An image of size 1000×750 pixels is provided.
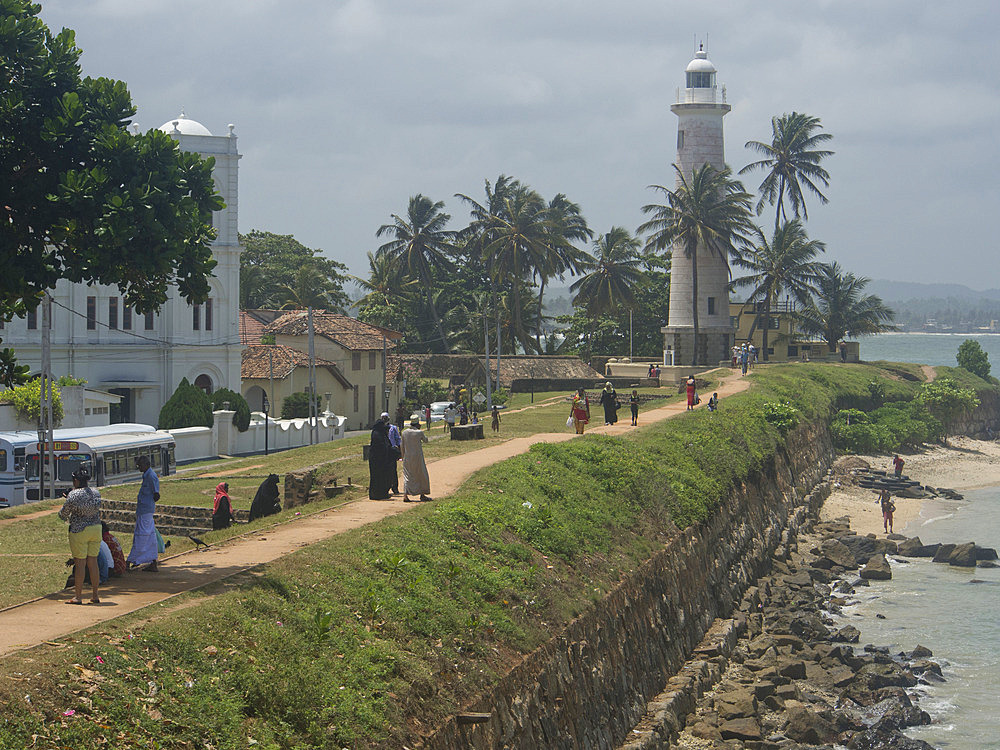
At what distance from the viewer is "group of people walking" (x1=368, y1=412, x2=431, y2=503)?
66.5 ft

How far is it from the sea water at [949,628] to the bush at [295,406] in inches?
1154

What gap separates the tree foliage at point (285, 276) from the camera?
82.6 m

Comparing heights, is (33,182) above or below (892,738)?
above

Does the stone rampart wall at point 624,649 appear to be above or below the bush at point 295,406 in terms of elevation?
below

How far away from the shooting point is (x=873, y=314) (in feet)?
255

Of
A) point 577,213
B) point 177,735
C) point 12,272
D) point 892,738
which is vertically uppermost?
point 577,213

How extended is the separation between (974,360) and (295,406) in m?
56.2

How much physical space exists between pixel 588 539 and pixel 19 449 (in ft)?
58.9

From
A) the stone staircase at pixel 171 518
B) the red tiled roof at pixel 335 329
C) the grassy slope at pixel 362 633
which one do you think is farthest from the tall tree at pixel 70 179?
the red tiled roof at pixel 335 329

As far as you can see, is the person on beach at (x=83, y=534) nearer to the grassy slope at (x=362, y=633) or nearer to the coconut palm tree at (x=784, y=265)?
the grassy slope at (x=362, y=633)

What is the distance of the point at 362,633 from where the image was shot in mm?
12711

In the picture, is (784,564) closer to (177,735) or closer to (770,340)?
(177,735)

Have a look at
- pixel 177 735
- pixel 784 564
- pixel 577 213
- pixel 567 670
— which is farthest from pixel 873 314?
pixel 177 735

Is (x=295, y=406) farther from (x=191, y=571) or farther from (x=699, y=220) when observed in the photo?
(x=191, y=571)
